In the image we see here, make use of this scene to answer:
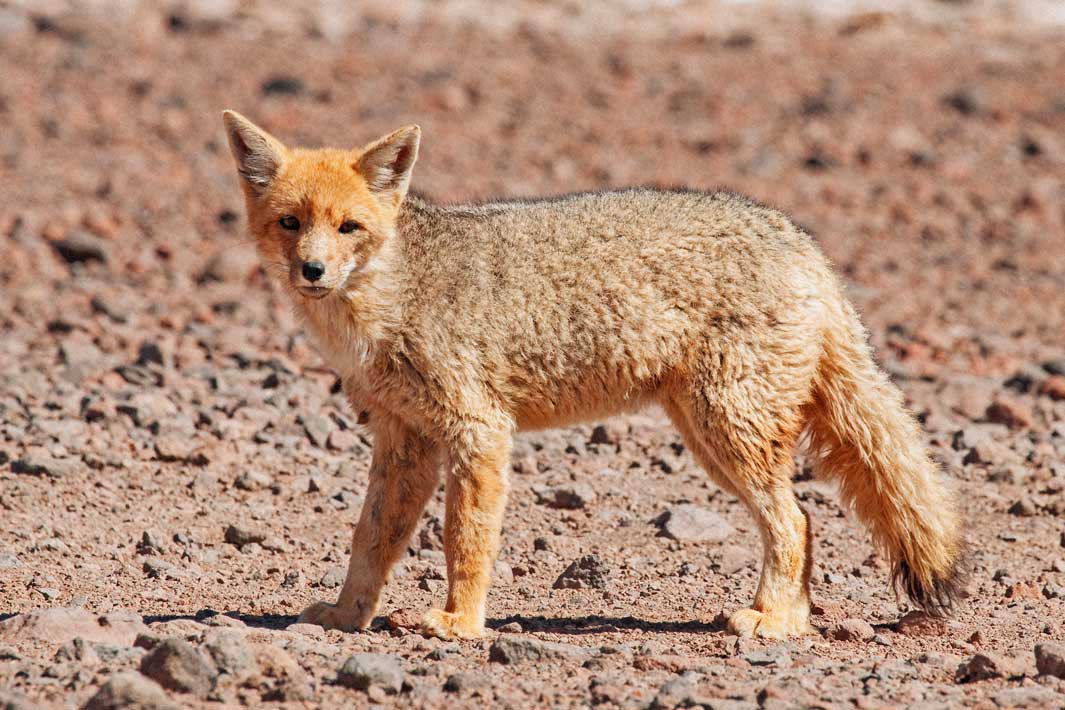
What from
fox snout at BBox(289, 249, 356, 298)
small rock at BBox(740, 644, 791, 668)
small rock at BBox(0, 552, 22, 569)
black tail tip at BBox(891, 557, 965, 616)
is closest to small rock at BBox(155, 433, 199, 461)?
small rock at BBox(0, 552, 22, 569)

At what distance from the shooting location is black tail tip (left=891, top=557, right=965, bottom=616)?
7.63m

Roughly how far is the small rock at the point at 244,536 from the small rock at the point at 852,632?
135 inches

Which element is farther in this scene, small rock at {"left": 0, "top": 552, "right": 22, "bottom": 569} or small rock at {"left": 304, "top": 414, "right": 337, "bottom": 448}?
small rock at {"left": 304, "top": 414, "right": 337, "bottom": 448}

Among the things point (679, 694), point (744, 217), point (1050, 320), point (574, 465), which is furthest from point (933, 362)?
point (679, 694)

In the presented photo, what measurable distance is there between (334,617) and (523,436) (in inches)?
128

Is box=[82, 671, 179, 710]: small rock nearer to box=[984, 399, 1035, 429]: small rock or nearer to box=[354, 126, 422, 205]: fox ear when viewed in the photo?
box=[354, 126, 422, 205]: fox ear

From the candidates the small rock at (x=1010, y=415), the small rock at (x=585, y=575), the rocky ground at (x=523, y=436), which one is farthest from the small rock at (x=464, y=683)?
the small rock at (x=1010, y=415)

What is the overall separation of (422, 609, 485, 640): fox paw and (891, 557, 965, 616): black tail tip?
221 centimetres

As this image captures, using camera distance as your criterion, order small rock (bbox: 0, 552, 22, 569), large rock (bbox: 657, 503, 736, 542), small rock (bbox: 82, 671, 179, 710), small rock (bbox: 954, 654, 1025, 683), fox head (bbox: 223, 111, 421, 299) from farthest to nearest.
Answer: large rock (bbox: 657, 503, 736, 542), small rock (bbox: 0, 552, 22, 569), fox head (bbox: 223, 111, 421, 299), small rock (bbox: 954, 654, 1025, 683), small rock (bbox: 82, 671, 179, 710)

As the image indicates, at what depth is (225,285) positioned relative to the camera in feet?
47.3

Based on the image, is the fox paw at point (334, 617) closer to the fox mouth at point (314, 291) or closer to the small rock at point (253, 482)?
the fox mouth at point (314, 291)

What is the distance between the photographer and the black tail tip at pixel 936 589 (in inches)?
301

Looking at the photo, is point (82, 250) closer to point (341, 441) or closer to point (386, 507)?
point (341, 441)

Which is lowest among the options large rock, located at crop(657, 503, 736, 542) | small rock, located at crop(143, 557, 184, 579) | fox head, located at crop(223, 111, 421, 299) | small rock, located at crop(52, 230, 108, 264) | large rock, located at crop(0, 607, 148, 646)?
small rock, located at crop(143, 557, 184, 579)
